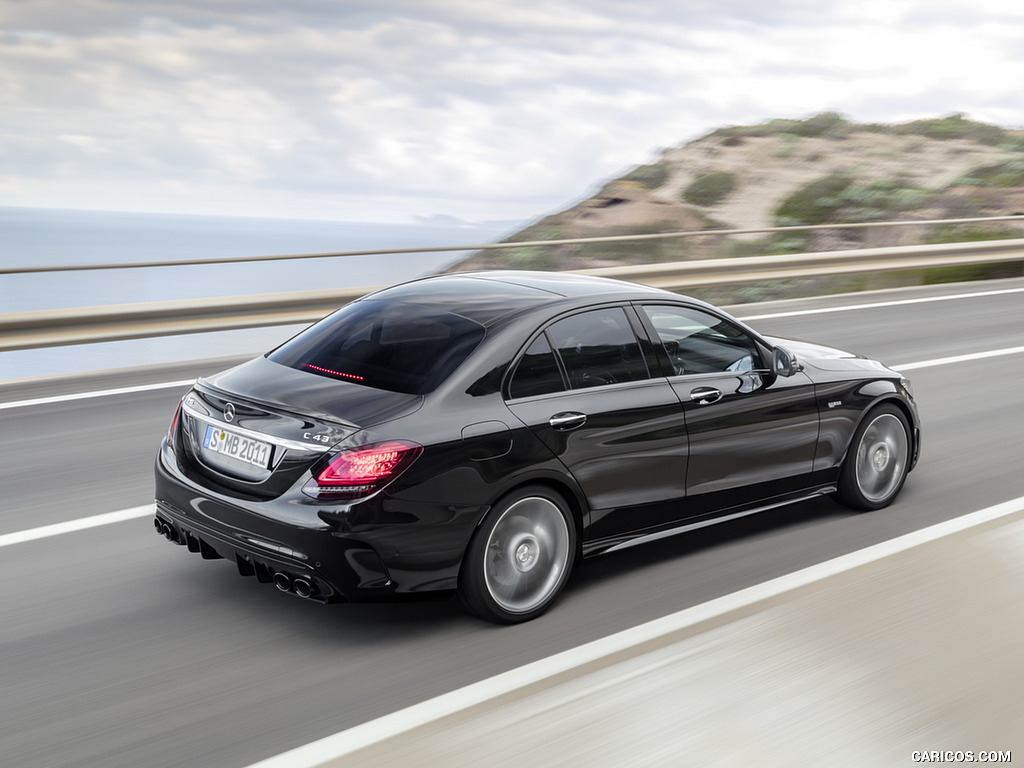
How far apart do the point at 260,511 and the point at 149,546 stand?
163cm

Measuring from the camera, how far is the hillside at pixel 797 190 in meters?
16.2

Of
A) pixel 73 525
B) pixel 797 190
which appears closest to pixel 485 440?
pixel 73 525

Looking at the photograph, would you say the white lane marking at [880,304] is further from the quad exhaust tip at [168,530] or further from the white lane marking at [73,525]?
the quad exhaust tip at [168,530]

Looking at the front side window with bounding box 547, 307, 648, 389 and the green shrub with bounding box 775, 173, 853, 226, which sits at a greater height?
the green shrub with bounding box 775, 173, 853, 226

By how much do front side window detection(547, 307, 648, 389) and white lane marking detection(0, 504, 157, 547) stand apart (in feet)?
7.62

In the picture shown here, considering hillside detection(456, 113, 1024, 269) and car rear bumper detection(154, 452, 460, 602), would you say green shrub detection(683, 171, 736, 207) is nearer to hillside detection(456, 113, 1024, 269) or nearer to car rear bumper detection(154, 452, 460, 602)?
hillside detection(456, 113, 1024, 269)

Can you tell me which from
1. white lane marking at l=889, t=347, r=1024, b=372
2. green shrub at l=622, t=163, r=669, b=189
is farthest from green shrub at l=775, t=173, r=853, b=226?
white lane marking at l=889, t=347, r=1024, b=372

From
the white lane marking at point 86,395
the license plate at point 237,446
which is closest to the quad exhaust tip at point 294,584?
the license plate at point 237,446

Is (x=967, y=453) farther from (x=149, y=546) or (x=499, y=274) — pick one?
(x=149, y=546)

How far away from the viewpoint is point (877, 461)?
6742 millimetres

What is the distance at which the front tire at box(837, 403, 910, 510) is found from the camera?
21.5 feet

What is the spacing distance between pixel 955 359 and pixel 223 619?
9080mm

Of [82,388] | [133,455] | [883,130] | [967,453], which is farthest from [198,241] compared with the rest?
[883,130]

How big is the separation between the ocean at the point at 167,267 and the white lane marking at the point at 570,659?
5927 mm
